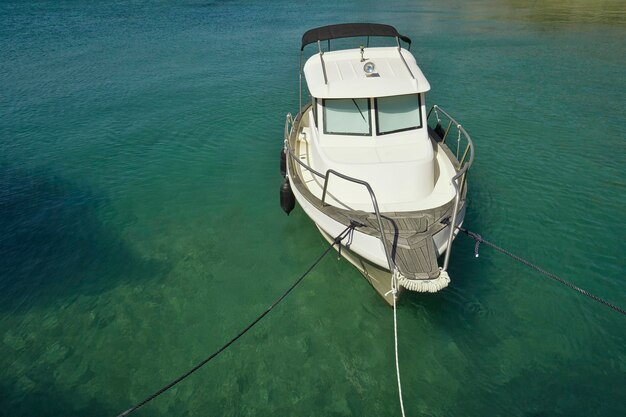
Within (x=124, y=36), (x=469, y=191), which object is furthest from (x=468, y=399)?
(x=124, y=36)

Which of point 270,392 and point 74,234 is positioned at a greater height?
point 74,234

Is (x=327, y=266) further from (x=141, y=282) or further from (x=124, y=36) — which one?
(x=124, y=36)

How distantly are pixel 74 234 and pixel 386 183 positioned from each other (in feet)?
31.5

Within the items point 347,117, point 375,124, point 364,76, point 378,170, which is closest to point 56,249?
point 347,117

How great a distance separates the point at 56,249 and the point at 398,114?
1056 centimetres

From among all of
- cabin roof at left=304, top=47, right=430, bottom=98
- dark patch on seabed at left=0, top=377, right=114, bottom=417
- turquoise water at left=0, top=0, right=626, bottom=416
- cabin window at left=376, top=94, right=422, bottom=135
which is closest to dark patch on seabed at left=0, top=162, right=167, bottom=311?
turquoise water at left=0, top=0, right=626, bottom=416

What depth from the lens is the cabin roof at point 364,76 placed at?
9.06 metres

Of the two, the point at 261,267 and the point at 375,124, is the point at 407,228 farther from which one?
the point at 261,267

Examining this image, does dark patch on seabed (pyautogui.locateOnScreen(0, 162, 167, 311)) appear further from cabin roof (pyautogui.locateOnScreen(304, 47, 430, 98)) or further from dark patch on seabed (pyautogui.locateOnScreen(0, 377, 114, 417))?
cabin roof (pyautogui.locateOnScreen(304, 47, 430, 98))

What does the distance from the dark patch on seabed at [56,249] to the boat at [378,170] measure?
16.8ft

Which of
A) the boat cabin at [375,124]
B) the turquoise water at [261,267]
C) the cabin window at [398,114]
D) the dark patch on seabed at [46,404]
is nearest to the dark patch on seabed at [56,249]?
the turquoise water at [261,267]

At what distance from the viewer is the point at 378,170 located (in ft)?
27.5

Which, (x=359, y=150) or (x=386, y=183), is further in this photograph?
(x=359, y=150)

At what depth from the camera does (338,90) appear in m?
9.12
